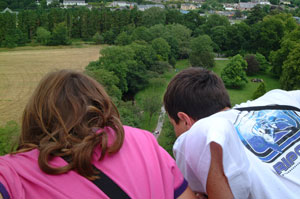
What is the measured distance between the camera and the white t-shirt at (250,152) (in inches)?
58.4

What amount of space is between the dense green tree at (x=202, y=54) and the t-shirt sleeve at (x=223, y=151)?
1192 inches

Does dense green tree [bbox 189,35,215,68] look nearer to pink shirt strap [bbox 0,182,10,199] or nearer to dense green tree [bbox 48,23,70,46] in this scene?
dense green tree [bbox 48,23,70,46]

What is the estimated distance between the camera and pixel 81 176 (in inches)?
50.4

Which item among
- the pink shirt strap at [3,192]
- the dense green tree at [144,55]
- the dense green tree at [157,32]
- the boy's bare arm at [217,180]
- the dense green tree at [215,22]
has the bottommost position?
the dense green tree at [144,55]

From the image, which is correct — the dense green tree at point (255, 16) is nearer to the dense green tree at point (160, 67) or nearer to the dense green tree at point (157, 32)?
the dense green tree at point (157, 32)

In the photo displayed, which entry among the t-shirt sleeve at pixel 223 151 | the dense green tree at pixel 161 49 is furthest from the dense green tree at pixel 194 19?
the t-shirt sleeve at pixel 223 151

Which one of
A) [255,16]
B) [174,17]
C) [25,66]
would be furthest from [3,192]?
[255,16]

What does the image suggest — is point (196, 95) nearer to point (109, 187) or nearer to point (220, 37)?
point (109, 187)

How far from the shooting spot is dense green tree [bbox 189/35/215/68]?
1243 inches

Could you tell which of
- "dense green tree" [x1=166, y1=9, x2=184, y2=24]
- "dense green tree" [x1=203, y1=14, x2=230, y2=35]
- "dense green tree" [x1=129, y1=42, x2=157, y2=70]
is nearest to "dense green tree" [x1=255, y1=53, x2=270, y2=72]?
"dense green tree" [x1=129, y1=42, x2=157, y2=70]

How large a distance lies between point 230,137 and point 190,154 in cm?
25

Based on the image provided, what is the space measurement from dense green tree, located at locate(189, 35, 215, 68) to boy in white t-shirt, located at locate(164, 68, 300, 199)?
29.7 meters

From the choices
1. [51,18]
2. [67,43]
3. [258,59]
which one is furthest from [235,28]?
[51,18]

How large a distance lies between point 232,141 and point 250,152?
27 cm
